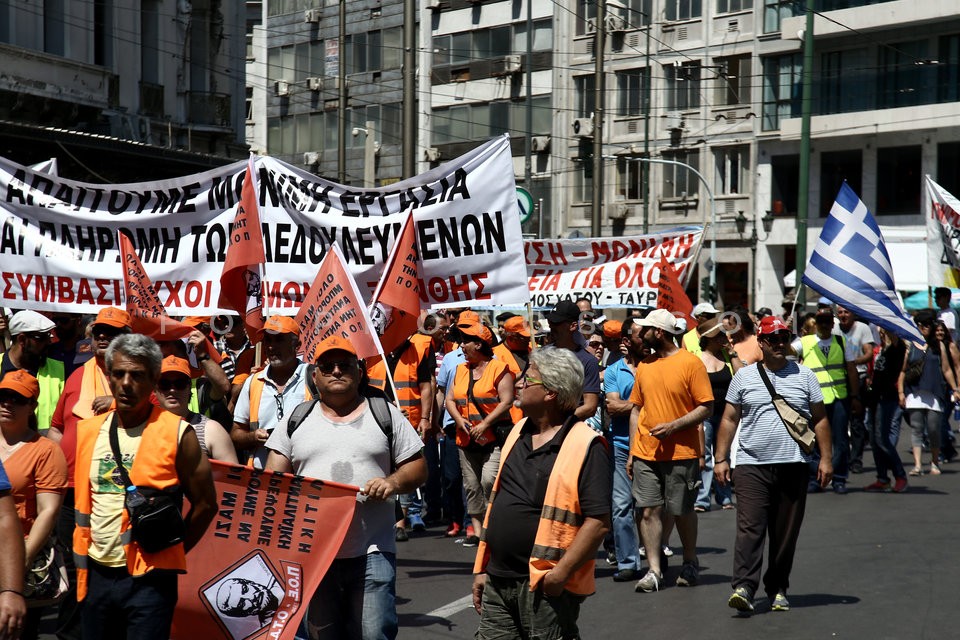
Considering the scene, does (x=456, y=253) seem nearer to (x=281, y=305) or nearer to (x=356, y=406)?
(x=281, y=305)

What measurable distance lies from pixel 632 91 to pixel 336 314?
43077mm

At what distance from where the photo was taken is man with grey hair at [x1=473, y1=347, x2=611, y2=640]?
5.14 metres

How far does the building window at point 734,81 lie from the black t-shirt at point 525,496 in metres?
42.0

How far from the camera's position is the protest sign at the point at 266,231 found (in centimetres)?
910

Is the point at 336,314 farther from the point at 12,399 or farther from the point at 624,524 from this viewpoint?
the point at 624,524

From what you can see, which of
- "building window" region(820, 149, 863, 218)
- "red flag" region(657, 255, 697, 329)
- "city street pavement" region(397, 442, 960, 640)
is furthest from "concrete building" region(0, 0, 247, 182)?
"building window" region(820, 149, 863, 218)

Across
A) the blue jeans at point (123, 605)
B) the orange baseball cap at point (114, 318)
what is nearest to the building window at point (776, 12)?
the orange baseball cap at point (114, 318)

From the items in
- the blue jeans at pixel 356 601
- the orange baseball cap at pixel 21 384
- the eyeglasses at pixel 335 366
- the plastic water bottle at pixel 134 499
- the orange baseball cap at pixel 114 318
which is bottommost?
the blue jeans at pixel 356 601

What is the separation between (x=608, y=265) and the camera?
Answer: 1532 cm

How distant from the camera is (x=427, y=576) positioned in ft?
30.6

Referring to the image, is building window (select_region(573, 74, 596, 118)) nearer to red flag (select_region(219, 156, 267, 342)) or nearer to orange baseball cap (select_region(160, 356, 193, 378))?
red flag (select_region(219, 156, 267, 342))

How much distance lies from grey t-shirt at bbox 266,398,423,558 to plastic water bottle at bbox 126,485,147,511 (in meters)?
0.98

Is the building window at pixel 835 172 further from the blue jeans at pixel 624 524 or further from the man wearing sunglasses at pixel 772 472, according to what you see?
the man wearing sunglasses at pixel 772 472

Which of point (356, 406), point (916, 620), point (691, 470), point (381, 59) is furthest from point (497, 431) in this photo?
point (381, 59)
